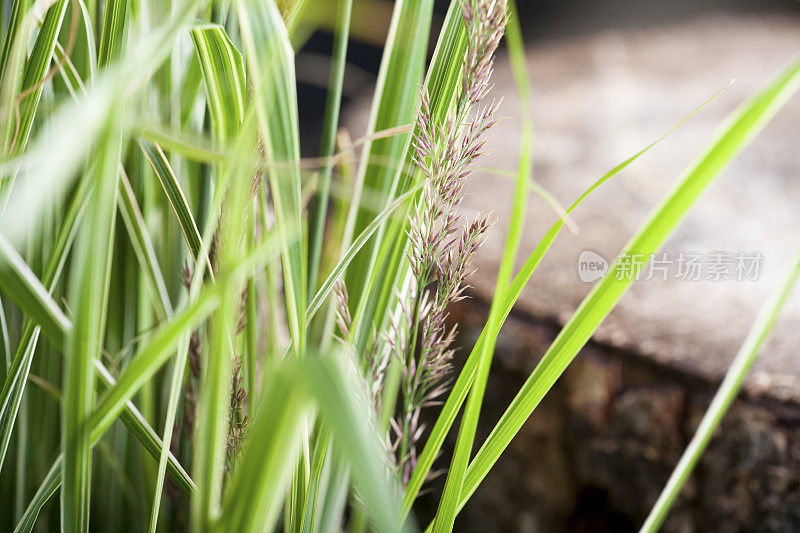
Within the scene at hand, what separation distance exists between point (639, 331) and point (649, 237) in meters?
0.41

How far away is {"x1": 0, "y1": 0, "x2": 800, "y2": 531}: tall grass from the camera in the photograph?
0.17 meters

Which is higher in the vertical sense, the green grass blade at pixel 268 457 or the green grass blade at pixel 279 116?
the green grass blade at pixel 279 116

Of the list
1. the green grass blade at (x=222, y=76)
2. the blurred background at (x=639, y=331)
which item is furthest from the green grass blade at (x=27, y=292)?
the blurred background at (x=639, y=331)

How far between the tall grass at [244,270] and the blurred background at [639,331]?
0.34 feet

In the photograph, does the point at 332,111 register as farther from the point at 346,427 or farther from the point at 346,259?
the point at 346,427

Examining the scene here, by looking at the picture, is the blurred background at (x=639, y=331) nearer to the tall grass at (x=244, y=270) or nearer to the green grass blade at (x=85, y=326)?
the tall grass at (x=244, y=270)

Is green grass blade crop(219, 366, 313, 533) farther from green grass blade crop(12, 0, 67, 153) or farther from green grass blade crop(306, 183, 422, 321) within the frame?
green grass blade crop(12, 0, 67, 153)

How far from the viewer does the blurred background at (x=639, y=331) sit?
0.52 meters

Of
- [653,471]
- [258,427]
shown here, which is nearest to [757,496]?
[653,471]

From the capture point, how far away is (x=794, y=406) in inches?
19.3

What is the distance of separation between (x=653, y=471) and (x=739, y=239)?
0.31m

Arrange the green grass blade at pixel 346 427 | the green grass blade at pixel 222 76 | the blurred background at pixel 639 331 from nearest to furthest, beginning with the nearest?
1. the green grass blade at pixel 346 427
2. the green grass blade at pixel 222 76
3. the blurred background at pixel 639 331

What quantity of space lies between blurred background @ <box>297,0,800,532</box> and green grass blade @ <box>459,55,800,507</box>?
0.13 metres

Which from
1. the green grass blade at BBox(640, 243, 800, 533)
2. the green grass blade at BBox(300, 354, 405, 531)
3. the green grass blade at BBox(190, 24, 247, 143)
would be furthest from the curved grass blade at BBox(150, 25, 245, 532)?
the green grass blade at BBox(640, 243, 800, 533)
